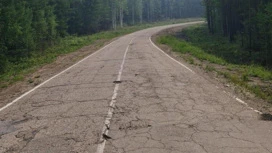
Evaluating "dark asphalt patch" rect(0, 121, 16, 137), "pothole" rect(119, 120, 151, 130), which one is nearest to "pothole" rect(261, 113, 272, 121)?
"pothole" rect(119, 120, 151, 130)

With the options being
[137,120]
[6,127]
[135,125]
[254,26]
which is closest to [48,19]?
[254,26]

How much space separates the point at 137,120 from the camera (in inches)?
267

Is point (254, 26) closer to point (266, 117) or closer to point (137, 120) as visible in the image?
point (266, 117)

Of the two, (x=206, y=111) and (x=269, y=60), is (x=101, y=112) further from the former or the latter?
(x=269, y=60)

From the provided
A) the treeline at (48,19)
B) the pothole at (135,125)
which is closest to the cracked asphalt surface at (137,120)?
the pothole at (135,125)

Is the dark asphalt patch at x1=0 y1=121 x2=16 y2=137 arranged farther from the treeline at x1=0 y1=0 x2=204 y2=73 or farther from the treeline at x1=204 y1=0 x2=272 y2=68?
the treeline at x1=204 y1=0 x2=272 y2=68

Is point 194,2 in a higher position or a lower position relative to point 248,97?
higher

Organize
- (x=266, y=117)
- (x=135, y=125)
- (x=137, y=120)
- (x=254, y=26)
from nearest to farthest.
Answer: (x=135, y=125)
(x=137, y=120)
(x=266, y=117)
(x=254, y=26)

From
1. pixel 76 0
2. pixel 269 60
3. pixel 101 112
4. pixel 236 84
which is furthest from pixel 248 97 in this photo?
pixel 76 0

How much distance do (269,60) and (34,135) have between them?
62.5 ft

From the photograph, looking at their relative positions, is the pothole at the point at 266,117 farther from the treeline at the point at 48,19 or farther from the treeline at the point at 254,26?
the treeline at the point at 48,19

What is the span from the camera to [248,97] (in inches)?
359

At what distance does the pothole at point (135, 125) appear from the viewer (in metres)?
6.36

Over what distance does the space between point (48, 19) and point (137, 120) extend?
30.3 meters
